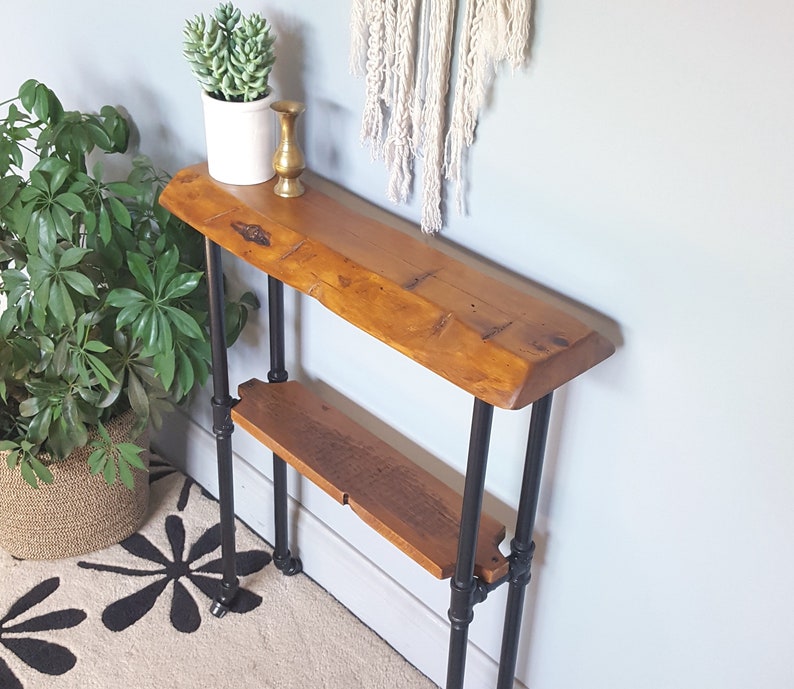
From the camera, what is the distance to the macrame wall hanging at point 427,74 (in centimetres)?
104

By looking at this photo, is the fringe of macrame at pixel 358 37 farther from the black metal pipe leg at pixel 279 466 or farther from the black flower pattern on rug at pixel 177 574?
the black flower pattern on rug at pixel 177 574

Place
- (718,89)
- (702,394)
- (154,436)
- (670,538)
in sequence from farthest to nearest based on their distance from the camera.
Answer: (154,436), (670,538), (702,394), (718,89)

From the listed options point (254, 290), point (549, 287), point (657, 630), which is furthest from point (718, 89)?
point (254, 290)

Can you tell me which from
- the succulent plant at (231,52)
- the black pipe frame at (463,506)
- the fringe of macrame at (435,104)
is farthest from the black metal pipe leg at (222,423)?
the fringe of macrame at (435,104)

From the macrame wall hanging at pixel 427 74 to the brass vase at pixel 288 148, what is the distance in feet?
0.29

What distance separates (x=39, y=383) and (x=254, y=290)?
1.23 ft

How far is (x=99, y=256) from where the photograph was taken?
5.03 ft

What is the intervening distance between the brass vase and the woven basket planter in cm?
66

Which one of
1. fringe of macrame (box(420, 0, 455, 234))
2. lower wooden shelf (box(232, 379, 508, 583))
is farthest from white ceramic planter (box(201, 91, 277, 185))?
lower wooden shelf (box(232, 379, 508, 583))

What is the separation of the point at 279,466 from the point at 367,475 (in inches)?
13.8

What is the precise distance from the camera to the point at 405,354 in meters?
1.04

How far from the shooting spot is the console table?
101cm

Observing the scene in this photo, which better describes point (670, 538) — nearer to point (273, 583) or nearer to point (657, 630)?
point (657, 630)

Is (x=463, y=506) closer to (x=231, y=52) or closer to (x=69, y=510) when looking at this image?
(x=231, y=52)
